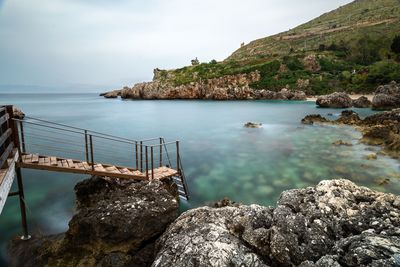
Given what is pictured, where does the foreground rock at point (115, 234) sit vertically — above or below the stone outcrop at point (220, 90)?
below

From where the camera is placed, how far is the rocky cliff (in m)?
5.42

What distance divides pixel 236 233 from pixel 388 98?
163 ft

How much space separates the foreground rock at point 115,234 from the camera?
24.9ft

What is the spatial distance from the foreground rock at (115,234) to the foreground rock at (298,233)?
0.80m

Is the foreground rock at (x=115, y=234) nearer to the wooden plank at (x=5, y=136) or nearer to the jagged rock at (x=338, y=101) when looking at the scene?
the wooden plank at (x=5, y=136)

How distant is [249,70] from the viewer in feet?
284

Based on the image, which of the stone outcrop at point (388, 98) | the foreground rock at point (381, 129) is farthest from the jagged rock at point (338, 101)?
the foreground rock at point (381, 129)

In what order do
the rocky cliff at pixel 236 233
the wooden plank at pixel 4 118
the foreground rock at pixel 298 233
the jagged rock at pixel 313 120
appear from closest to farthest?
the foreground rock at pixel 298 233
the rocky cliff at pixel 236 233
the wooden plank at pixel 4 118
the jagged rock at pixel 313 120

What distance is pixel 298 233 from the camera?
6035 mm

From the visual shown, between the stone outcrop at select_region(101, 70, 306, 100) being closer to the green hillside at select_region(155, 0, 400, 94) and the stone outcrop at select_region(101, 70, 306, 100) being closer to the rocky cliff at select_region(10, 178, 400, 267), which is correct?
the green hillside at select_region(155, 0, 400, 94)

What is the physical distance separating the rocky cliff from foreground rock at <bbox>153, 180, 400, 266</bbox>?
0.8 inches

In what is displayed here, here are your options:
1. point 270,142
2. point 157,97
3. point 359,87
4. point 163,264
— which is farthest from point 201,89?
point 163,264

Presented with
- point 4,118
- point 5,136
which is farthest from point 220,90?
point 5,136

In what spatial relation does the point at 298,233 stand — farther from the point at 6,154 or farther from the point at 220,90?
the point at 220,90
